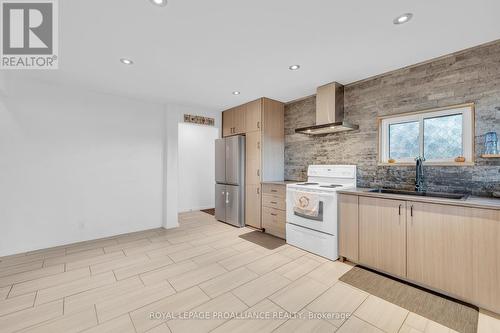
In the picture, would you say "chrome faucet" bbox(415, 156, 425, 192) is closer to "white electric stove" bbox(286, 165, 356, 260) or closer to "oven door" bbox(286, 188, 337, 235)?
"white electric stove" bbox(286, 165, 356, 260)

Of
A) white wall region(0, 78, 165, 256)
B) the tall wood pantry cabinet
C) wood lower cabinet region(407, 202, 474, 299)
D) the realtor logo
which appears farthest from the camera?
the tall wood pantry cabinet

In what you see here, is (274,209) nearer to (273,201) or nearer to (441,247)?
(273,201)

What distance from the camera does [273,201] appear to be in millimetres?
3688

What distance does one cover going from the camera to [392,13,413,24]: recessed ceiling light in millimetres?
1717

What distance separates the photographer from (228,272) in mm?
2439

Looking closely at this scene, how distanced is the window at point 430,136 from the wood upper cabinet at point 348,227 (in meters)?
0.81

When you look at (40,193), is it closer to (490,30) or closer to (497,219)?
(497,219)

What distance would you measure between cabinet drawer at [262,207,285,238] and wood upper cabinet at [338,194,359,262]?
104cm

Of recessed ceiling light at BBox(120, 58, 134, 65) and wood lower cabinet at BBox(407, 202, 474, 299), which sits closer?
wood lower cabinet at BBox(407, 202, 474, 299)

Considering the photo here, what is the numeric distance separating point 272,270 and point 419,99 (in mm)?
2749

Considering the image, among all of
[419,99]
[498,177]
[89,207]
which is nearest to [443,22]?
[419,99]

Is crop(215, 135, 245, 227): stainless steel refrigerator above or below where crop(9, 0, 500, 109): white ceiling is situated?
below

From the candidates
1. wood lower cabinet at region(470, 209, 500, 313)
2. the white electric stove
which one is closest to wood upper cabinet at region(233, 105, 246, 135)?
the white electric stove

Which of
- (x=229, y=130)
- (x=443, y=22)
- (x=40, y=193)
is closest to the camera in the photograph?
(x=443, y=22)
